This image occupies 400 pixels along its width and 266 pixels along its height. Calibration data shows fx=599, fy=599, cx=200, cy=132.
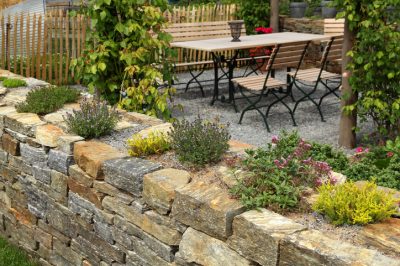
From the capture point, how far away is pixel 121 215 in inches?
139

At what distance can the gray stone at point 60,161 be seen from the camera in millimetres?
3989

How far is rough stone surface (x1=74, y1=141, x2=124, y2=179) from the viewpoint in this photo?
3.65 m

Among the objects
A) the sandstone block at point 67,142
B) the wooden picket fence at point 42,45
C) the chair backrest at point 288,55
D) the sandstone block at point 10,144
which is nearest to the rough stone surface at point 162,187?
the sandstone block at point 67,142

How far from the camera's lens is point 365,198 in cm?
266

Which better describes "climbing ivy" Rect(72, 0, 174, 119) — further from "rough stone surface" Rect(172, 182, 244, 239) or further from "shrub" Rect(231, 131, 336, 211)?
"rough stone surface" Rect(172, 182, 244, 239)

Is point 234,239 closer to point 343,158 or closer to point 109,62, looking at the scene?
point 343,158

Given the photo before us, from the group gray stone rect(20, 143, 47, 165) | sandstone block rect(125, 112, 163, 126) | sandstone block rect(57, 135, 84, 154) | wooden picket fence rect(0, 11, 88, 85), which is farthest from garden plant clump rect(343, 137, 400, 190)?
wooden picket fence rect(0, 11, 88, 85)

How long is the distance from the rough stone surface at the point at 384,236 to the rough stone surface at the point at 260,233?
10.6 inches

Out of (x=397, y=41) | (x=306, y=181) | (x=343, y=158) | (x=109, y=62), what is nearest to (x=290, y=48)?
(x=397, y=41)

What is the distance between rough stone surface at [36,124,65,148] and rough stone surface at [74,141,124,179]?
0.24 m

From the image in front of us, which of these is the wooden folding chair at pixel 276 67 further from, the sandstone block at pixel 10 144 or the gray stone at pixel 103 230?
the gray stone at pixel 103 230

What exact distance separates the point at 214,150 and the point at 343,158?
1118 millimetres

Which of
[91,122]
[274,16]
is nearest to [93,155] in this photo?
[91,122]

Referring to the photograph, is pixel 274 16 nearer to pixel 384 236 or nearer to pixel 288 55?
pixel 288 55
